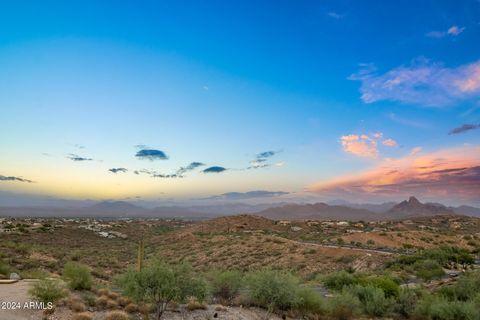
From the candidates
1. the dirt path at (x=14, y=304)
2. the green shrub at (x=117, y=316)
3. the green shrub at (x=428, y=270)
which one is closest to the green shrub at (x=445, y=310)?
the green shrub at (x=428, y=270)

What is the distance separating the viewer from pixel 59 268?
3338 cm

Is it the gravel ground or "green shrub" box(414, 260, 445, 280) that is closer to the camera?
the gravel ground

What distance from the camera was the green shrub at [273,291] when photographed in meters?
18.2

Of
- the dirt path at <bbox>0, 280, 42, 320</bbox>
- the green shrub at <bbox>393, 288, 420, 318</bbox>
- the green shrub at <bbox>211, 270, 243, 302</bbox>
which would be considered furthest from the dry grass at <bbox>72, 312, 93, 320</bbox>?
the green shrub at <bbox>393, 288, 420, 318</bbox>

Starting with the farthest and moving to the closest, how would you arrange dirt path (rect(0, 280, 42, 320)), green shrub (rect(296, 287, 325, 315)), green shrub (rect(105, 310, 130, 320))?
green shrub (rect(296, 287, 325, 315)) → green shrub (rect(105, 310, 130, 320)) → dirt path (rect(0, 280, 42, 320))

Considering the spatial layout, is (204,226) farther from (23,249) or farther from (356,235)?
(23,249)

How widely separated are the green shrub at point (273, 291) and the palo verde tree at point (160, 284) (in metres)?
3.52

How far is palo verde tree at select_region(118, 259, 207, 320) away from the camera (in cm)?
1520

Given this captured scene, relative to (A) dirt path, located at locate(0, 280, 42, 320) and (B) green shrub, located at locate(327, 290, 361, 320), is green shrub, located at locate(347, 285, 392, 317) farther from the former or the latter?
(A) dirt path, located at locate(0, 280, 42, 320)

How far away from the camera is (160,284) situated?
601 inches

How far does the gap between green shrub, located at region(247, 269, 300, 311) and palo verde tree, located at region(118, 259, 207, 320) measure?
11.5ft

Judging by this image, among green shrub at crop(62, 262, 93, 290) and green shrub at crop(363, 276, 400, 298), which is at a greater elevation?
green shrub at crop(62, 262, 93, 290)

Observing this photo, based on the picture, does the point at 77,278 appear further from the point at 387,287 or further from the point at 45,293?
the point at 387,287

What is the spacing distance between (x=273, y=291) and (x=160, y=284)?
19.7ft
